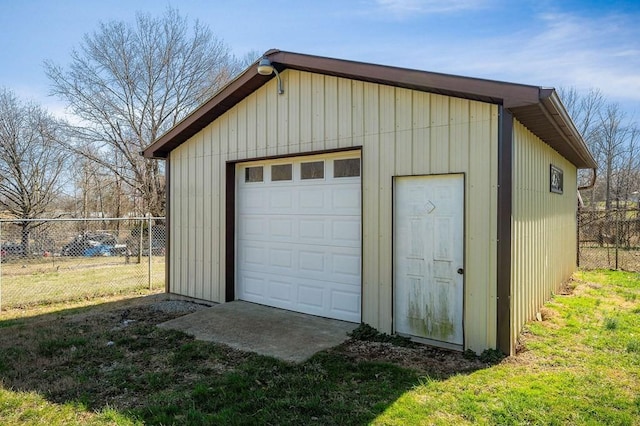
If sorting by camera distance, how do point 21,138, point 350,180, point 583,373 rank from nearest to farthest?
point 583,373 → point 350,180 → point 21,138

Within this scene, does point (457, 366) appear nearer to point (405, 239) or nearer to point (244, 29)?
point (405, 239)

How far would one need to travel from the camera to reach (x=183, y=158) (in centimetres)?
788

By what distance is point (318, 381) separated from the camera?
12.4ft

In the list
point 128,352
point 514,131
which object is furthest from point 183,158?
point 514,131

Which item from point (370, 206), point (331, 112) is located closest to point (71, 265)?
point (331, 112)

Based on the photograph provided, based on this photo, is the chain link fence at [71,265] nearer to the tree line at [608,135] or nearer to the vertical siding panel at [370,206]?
the vertical siding panel at [370,206]

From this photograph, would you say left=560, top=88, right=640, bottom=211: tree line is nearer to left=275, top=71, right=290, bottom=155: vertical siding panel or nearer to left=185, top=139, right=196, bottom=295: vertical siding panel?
left=275, top=71, right=290, bottom=155: vertical siding panel

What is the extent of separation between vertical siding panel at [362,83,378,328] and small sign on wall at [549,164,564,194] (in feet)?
12.6

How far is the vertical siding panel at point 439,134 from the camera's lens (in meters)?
4.64

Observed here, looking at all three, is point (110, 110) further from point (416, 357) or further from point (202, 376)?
point (416, 357)

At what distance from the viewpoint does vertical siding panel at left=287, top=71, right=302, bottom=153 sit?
6078 millimetres

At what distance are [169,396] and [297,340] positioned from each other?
1.81m

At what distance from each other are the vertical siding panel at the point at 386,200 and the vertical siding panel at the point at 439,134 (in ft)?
1.69

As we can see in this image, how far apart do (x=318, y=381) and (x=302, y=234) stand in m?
2.83
